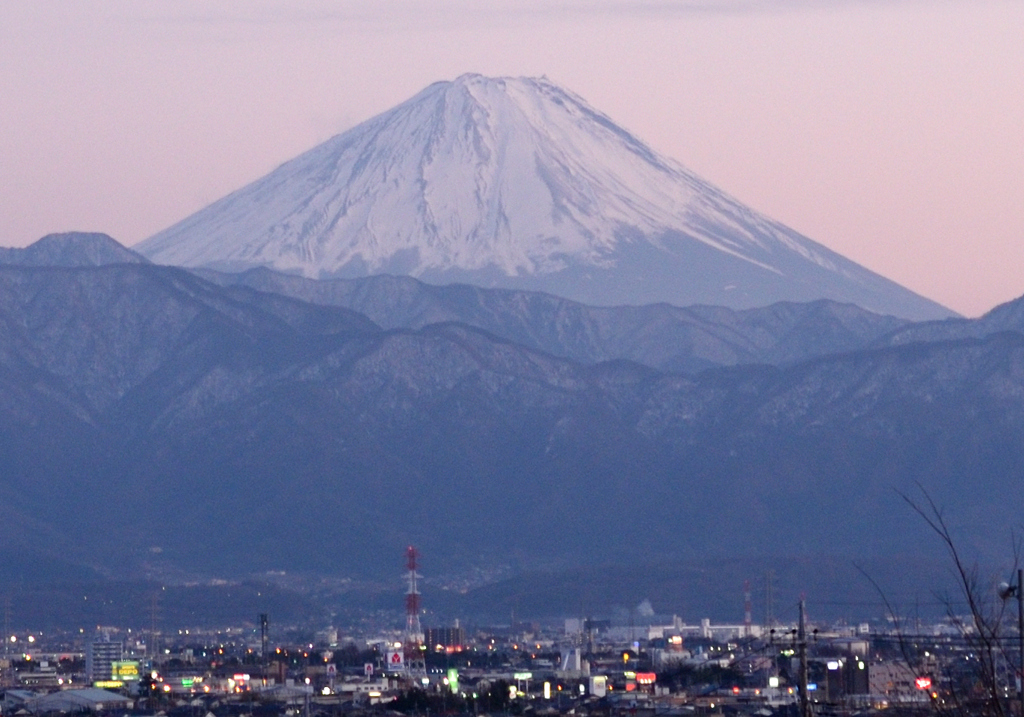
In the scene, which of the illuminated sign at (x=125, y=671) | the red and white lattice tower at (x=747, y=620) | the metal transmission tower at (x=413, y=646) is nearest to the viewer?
the illuminated sign at (x=125, y=671)

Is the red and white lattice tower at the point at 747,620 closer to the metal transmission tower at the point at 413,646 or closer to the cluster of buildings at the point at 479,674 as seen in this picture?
the cluster of buildings at the point at 479,674

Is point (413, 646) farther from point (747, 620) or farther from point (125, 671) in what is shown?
point (125, 671)

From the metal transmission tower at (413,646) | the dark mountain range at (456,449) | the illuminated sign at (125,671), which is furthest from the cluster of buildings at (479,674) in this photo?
the dark mountain range at (456,449)

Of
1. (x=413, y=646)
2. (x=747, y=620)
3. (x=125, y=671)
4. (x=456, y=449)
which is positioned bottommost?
(x=125, y=671)

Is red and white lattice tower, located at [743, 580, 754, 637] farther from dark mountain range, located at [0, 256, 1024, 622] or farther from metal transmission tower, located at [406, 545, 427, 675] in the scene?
dark mountain range, located at [0, 256, 1024, 622]

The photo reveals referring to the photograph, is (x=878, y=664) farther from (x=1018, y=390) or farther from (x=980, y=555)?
(x=1018, y=390)

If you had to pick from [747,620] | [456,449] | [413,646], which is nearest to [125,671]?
[413,646]

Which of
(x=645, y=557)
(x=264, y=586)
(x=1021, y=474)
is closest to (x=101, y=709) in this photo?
→ (x=264, y=586)

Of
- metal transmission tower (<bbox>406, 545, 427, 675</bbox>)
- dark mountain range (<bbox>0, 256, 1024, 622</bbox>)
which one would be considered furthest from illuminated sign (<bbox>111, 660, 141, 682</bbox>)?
dark mountain range (<bbox>0, 256, 1024, 622</bbox>)
